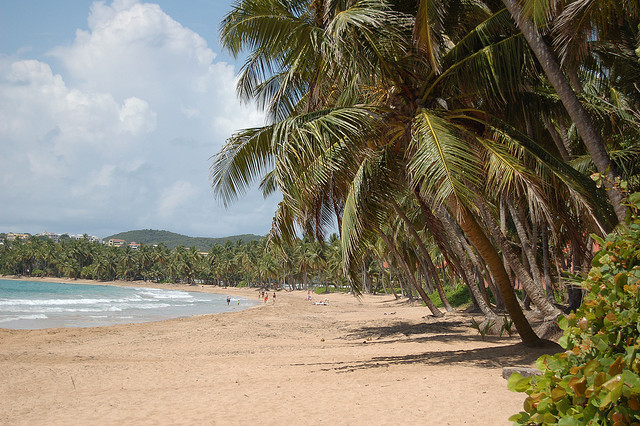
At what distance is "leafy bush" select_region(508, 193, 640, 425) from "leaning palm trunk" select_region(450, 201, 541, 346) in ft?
15.3

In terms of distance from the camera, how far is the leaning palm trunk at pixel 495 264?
22.7ft

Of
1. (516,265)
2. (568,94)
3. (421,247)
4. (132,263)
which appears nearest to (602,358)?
(568,94)

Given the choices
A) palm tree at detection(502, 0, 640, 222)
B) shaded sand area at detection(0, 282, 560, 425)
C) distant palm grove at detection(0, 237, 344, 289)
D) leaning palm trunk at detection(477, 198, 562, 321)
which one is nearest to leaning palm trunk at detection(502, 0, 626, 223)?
palm tree at detection(502, 0, 640, 222)

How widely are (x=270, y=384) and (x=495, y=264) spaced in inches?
164

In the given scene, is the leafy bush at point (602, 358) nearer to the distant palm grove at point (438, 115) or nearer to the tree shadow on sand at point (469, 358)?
the distant palm grove at point (438, 115)

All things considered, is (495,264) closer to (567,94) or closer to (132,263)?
(567,94)

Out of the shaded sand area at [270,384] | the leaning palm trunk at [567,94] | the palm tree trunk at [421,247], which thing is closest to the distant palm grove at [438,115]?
the leaning palm trunk at [567,94]

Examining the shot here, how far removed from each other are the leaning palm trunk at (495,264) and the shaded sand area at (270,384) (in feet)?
1.11

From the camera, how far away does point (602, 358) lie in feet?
4.92

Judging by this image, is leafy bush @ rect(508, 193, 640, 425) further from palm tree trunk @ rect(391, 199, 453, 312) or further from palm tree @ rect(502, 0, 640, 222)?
palm tree trunk @ rect(391, 199, 453, 312)

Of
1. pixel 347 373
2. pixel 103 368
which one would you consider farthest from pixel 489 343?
pixel 103 368

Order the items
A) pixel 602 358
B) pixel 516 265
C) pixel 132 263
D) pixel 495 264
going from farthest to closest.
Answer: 1. pixel 132 263
2. pixel 516 265
3. pixel 495 264
4. pixel 602 358

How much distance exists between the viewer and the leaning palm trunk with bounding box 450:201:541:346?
692 centimetres

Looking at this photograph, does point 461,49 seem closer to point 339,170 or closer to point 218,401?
point 339,170
